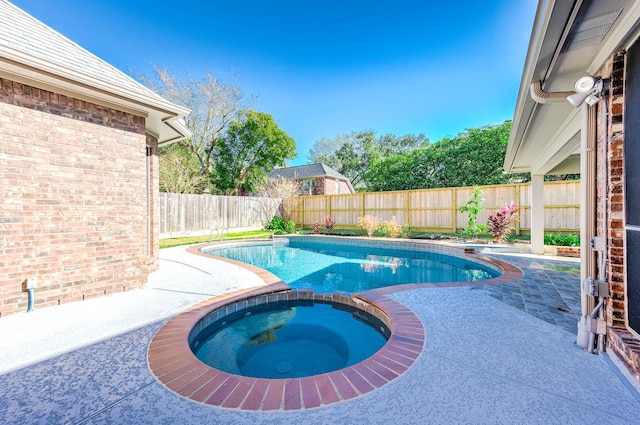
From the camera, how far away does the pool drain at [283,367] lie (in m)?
2.79

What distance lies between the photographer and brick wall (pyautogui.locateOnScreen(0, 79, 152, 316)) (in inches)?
135

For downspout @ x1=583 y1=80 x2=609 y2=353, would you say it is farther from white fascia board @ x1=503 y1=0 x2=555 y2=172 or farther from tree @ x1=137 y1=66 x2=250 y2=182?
tree @ x1=137 y1=66 x2=250 y2=182

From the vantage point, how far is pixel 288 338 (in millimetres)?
3582

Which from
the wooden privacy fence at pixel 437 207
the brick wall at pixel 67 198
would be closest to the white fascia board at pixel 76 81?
the brick wall at pixel 67 198

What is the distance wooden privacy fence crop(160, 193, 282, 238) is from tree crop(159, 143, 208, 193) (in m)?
3.36

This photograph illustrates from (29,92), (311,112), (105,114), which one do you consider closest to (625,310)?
(105,114)

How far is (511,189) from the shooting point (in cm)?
1164

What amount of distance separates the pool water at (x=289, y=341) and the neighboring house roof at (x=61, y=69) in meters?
3.64

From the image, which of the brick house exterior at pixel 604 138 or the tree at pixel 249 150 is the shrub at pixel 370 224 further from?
the brick house exterior at pixel 604 138

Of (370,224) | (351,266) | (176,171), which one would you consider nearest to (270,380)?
(351,266)

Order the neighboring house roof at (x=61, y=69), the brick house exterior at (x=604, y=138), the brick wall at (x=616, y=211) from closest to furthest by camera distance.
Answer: the brick house exterior at (x=604, y=138), the brick wall at (x=616, y=211), the neighboring house roof at (x=61, y=69)

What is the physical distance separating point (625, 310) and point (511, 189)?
11045 mm

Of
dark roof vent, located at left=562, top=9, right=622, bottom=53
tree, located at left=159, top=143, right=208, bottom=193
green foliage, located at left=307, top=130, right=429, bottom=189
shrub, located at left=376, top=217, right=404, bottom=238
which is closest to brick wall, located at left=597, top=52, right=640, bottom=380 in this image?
dark roof vent, located at left=562, top=9, right=622, bottom=53

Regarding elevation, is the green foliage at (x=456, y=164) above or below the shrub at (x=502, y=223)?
above
